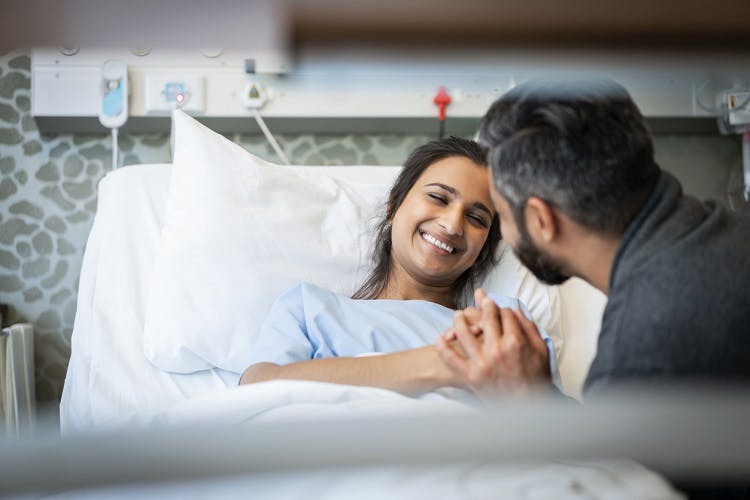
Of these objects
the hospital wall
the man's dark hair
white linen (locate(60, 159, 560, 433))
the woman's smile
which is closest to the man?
the man's dark hair

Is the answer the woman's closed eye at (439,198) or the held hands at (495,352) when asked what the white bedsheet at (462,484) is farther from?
the woman's closed eye at (439,198)

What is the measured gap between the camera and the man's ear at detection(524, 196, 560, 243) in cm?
98

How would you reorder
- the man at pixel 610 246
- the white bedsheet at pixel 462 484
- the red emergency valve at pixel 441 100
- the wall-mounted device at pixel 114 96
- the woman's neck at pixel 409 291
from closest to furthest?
the white bedsheet at pixel 462 484, the man at pixel 610 246, the woman's neck at pixel 409 291, the wall-mounted device at pixel 114 96, the red emergency valve at pixel 441 100

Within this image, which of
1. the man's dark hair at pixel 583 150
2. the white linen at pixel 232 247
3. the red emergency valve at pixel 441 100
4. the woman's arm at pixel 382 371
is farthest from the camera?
the red emergency valve at pixel 441 100

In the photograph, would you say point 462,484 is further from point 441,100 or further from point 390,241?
point 441,100

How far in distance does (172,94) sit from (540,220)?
142 centimetres

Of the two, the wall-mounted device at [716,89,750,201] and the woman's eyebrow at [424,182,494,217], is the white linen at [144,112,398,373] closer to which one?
the woman's eyebrow at [424,182,494,217]

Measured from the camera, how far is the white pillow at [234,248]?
1.56m

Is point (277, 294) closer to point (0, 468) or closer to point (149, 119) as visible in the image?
point (149, 119)

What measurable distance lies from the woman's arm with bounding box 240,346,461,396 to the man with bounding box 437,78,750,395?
0.26ft

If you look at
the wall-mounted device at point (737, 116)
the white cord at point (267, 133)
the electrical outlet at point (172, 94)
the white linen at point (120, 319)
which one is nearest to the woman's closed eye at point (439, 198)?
the white linen at point (120, 319)

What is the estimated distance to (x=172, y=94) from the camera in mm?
2092

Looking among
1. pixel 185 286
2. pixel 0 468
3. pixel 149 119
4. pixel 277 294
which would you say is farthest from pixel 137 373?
pixel 0 468

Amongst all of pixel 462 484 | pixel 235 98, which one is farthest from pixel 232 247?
pixel 462 484
